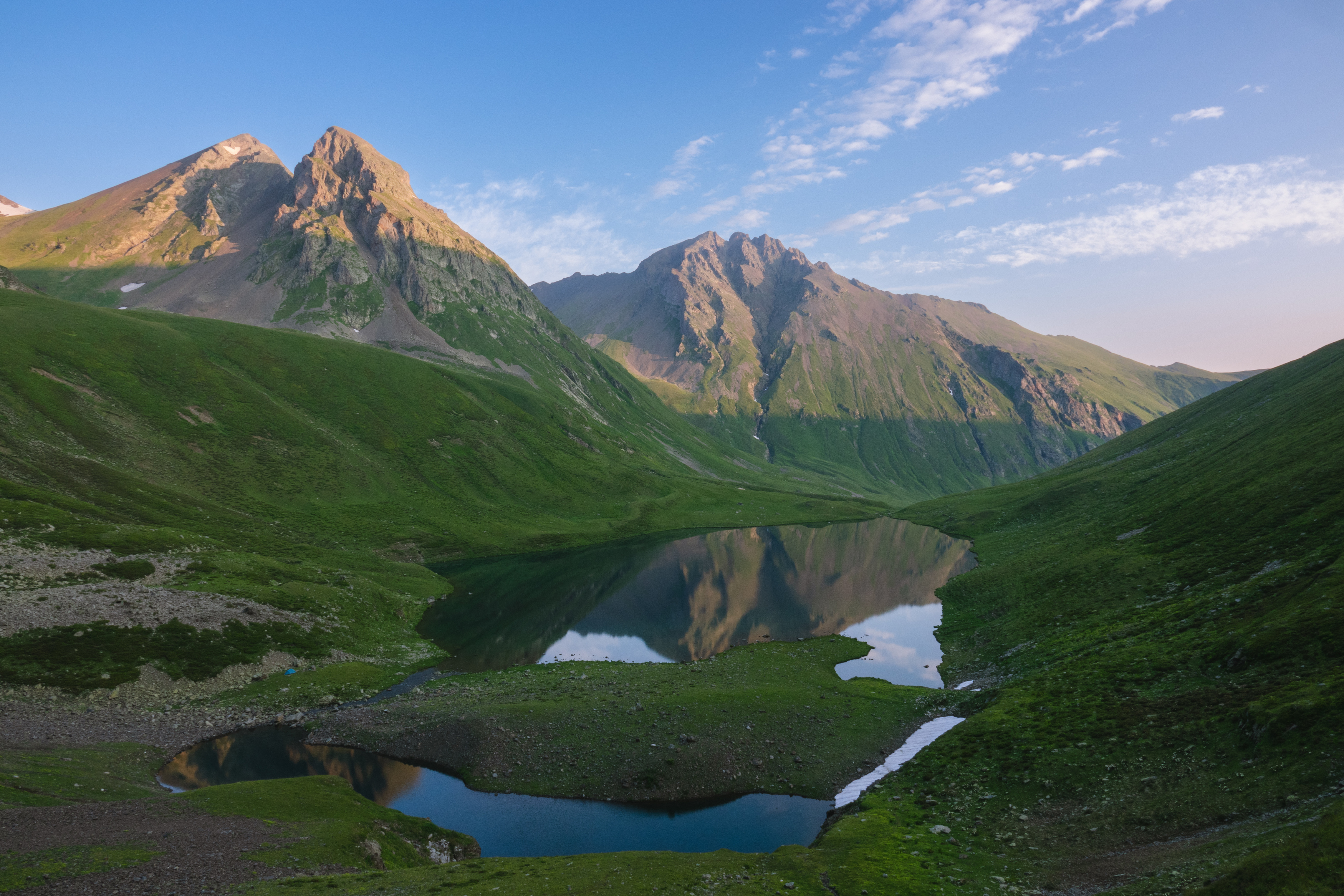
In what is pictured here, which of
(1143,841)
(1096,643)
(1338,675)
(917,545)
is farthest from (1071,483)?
(1143,841)

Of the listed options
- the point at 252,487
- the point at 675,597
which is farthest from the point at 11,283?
the point at 675,597

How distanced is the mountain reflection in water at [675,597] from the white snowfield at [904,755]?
58.1 feet

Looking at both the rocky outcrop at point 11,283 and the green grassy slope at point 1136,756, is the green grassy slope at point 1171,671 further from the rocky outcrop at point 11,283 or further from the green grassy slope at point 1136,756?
the rocky outcrop at point 11,283

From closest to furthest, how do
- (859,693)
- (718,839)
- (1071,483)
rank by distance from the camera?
1. (718,839)
2. (859,693)
3. (1071,483)

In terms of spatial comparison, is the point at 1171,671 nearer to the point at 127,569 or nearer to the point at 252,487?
the point at 127,569

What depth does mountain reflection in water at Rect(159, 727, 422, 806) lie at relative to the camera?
42.7m

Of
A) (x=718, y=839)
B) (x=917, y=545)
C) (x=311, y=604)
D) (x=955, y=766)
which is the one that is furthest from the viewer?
(x=917, y=545)

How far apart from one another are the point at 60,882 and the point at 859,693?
2268 inches

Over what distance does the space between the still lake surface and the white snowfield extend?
2051 mm

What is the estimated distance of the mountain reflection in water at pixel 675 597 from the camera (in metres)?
81.0

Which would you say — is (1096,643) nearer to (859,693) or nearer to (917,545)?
(859,693)

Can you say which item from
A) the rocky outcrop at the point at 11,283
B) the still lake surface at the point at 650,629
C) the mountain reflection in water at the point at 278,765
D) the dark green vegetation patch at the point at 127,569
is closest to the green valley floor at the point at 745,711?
the dark green vegetation patch at the point at 127,569

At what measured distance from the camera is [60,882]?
24.3 meters

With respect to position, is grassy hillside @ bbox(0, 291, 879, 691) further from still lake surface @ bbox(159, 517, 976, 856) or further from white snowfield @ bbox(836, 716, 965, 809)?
white snowfield @ bbox(836, 716, 965, 809)
